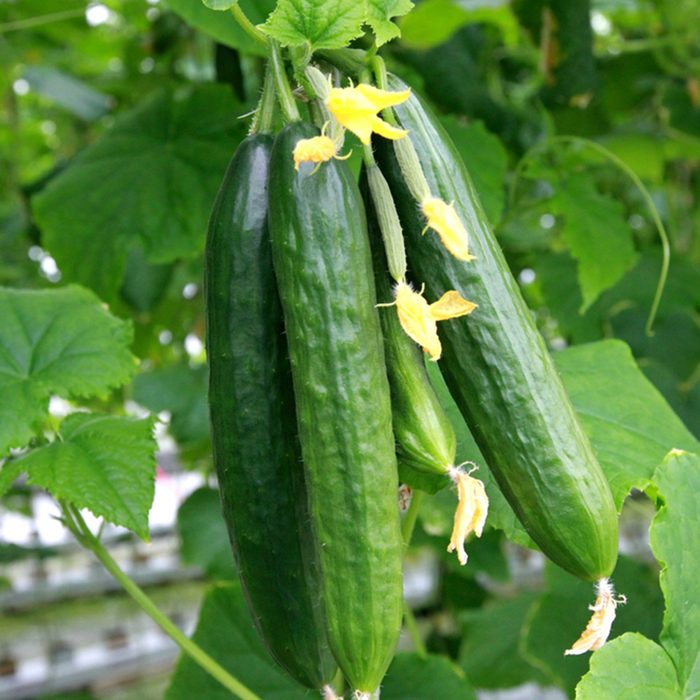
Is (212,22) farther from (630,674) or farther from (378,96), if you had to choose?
(630,674)

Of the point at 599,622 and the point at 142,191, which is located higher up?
the point at 599,622

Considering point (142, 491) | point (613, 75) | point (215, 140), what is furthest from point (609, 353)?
point (613, 75)

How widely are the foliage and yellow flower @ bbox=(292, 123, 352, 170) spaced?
92 millimetres

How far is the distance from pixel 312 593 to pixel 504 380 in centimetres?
24

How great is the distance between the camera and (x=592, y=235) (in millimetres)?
1580

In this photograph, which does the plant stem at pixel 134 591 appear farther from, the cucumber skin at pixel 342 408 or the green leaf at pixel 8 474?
the cucumber skin at pixel 342 408

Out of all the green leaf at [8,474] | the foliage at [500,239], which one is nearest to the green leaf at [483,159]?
the foliage at [500,239]

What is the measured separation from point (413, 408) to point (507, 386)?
77mm

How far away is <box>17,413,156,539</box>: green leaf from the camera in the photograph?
0.96m

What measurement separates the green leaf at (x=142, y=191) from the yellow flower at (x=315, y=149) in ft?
2.86

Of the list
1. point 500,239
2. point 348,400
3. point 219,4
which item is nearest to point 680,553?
point 348,400

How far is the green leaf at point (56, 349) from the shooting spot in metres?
1.13

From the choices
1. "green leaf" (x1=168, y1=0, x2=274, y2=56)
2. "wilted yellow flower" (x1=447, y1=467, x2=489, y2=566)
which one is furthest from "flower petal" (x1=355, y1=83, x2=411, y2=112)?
"green leaf" (x1=168, y1=0, x2=274, y2=56)

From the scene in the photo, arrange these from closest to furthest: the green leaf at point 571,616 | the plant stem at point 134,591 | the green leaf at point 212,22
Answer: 1. the plant stem at point 134,591
2. the green leaf at point 212,22
3. the green leaf at point 571,616
